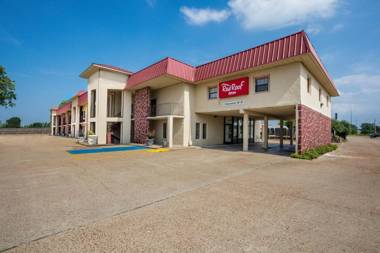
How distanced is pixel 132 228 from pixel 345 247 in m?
3.05

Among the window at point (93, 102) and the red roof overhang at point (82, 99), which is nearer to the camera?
the window at point (93, 102)

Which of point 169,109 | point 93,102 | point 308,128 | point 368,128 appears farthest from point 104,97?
point 368,128

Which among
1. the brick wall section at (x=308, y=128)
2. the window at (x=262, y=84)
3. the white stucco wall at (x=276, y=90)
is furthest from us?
the window at (x=262, y=84)

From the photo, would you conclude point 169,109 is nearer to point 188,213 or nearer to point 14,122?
point 188,213

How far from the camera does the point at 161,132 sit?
1798 cm

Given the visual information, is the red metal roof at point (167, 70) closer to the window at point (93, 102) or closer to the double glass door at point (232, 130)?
the window at point (93, 102)

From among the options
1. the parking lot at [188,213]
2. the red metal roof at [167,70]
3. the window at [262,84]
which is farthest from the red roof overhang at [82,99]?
the window at [262,84]

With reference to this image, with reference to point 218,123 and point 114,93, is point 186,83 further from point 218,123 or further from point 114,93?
point 114,93

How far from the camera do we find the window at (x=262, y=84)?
12.1 m

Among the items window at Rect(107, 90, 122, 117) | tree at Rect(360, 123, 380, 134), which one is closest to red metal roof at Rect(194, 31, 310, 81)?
window at Rect(107, 90, 122, 117)

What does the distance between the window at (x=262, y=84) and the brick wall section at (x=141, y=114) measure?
1011 cm

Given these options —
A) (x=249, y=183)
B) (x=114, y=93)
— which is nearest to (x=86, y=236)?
(x=249, y=183)

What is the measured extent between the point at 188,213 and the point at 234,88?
11642 mm

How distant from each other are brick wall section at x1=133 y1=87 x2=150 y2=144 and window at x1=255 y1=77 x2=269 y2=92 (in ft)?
33.2
